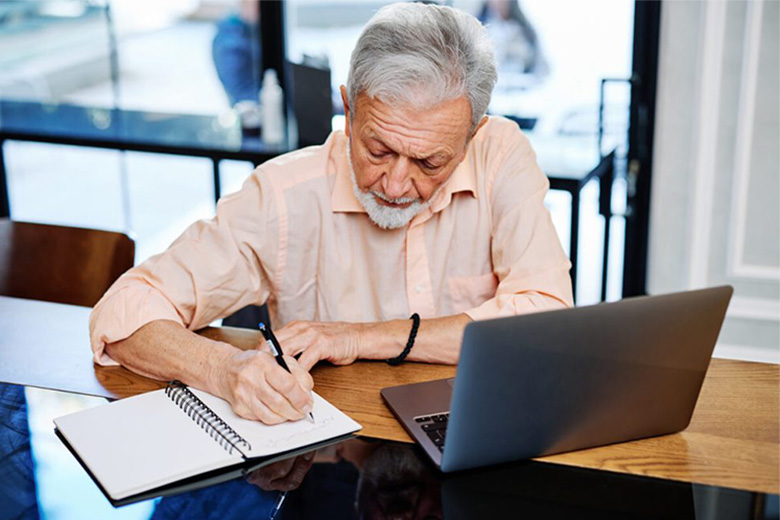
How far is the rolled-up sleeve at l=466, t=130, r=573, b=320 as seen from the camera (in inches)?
68.5

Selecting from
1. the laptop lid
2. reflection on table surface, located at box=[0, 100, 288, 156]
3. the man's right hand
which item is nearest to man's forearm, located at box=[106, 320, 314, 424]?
the man's right hand

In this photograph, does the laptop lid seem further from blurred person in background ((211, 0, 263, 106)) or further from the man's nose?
blurred person in background ((211, 0, 263, 106))

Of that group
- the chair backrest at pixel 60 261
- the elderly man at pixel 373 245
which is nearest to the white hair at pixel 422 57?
the elderly man at pixel 373 245

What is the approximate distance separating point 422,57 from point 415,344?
1.55ft

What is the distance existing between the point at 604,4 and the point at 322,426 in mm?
2337

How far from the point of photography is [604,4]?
331cm

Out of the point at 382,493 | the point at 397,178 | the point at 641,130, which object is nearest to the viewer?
the point at 382,493

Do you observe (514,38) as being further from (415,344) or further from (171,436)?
(171,436)

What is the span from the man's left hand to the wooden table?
2 cm

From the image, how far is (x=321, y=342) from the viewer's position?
161 centimetres

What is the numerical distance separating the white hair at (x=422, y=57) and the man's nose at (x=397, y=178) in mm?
120

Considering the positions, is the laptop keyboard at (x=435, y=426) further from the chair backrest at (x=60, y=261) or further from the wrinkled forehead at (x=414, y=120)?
the chair backrest at (x=60, y=261)

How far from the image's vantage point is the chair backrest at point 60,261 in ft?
6.89

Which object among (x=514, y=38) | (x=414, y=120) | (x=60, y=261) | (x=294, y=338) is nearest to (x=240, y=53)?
(x=514, y=38)
